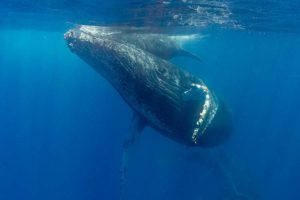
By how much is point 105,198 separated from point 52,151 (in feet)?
57.3

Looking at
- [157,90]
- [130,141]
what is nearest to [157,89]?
[157,90]

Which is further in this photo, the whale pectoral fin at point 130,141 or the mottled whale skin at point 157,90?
Result: the whale pectoral fin at point 130,141

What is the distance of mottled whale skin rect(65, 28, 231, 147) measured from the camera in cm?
1052

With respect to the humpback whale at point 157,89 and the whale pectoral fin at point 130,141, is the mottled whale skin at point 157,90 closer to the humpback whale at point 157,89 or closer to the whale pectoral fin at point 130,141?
the humpback whale at point 157,89

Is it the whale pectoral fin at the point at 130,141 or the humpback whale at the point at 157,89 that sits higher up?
the humpback whale at the point at 157,89

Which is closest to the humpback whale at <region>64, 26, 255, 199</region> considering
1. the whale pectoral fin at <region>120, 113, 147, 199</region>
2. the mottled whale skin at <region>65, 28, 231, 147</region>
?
the mottled whale skin at <region>65, 28, 231, 147</region>

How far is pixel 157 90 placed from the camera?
1053 cm

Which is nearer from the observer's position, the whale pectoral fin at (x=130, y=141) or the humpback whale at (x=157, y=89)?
the humpback whale at (x=157, y=89)

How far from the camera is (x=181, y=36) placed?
28906mm

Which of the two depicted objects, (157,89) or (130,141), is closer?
(157,89)

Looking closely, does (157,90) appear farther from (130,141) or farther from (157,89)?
(130,141)

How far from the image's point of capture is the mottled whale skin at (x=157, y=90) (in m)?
10.5

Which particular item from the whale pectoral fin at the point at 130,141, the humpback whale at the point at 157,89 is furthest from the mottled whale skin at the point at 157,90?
the whale pectoral fin at the point at 130,141

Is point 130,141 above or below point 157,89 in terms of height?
below
